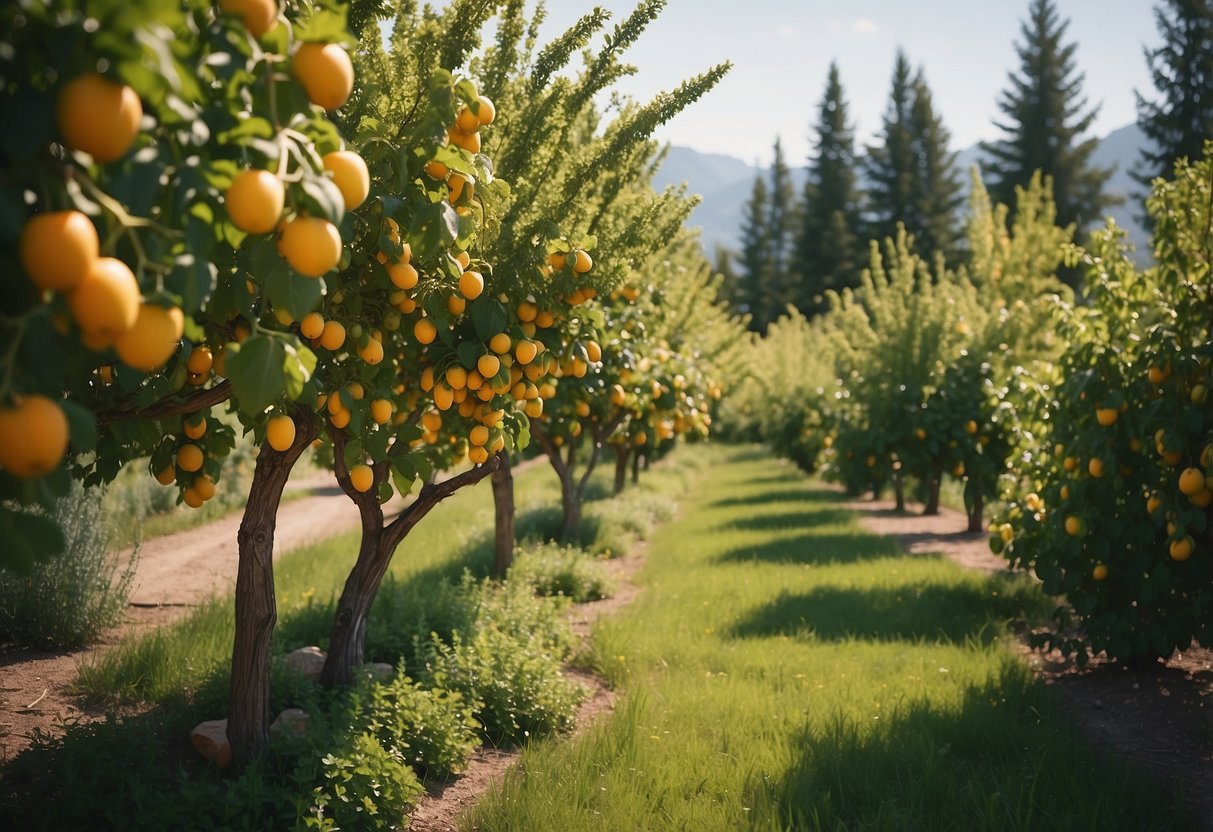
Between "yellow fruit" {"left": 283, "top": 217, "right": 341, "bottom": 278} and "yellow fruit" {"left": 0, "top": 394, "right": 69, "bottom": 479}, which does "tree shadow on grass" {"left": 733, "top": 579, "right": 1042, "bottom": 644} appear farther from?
"yellow fruit" {"left": 0, "top": 394, "right": 69, "bottom": 479}

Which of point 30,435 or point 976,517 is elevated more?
point 30,435

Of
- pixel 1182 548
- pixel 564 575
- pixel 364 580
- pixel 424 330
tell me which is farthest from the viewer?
pixel 564 575

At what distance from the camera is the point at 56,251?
110cm

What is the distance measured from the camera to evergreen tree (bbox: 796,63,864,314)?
132 feet

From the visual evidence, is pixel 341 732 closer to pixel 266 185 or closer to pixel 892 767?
pixel 892 767

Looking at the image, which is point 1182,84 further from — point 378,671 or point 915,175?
point 378,671

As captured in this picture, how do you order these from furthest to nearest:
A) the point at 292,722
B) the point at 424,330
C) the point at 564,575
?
the point at 564,575 → the point at 292,722 → the point at 424,330

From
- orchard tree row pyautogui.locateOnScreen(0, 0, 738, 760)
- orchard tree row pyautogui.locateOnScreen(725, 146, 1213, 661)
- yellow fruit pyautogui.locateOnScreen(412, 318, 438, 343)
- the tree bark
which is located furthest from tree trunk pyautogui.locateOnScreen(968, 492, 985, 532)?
yellow fruit pyautogui.locateOnScreen(412, 318, 438, 343)

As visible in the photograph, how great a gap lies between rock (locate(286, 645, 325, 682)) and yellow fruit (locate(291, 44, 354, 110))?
131 inches

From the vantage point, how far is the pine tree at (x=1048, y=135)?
30.3 meters

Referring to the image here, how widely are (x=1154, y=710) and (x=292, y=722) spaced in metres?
4.32

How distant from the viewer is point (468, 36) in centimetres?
320

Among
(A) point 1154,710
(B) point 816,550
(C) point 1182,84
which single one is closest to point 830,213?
(C) point 1182,84

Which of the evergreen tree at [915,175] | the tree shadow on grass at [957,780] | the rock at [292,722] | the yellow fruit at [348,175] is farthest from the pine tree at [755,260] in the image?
the yellow fruit at [348,175]
